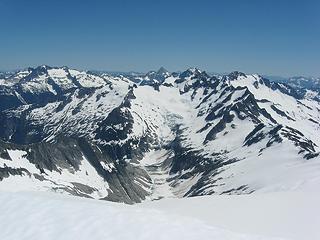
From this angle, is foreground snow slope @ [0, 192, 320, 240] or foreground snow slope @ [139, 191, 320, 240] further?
foreground snow slope @ [139, 191, 320, 240]

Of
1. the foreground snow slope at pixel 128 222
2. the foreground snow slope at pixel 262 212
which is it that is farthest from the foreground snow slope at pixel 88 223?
the foreground snow slope at pixel 262 212

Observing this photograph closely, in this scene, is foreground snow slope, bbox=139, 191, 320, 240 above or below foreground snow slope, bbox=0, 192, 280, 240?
below

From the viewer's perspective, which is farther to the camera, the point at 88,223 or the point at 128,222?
the point at 128,222

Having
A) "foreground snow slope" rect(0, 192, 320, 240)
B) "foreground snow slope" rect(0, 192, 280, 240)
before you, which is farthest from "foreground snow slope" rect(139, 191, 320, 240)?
"foreground snow slope" rect(0, 192, 280, 240)

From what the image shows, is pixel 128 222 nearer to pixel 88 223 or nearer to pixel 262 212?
pixel 88 223

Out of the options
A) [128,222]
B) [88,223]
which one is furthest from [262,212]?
[88,223]

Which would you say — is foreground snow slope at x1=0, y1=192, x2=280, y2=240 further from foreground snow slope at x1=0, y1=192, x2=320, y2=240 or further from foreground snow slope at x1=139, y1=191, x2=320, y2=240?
foreground snow slope at x1=139, y1=191, x2=320, y2=240

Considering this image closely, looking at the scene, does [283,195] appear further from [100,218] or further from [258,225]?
[100,218]

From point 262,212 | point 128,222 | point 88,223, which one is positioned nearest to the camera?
point 88,223

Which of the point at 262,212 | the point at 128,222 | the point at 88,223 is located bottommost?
the point at 262,212
